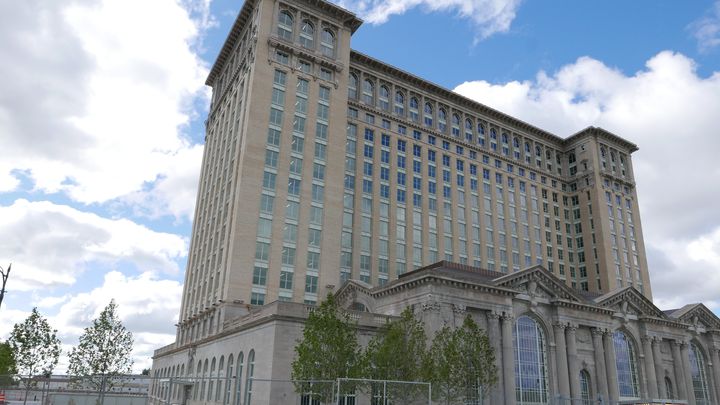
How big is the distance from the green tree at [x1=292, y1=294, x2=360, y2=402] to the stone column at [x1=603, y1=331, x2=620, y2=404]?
33.7 metres

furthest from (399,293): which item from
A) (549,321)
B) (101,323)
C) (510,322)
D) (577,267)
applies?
(577,267)

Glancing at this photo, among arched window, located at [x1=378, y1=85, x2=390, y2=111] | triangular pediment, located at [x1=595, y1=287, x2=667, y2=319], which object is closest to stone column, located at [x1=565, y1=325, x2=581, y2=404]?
triangular pediment, located at [x1=595, y1=287, x2=667, y2=319]

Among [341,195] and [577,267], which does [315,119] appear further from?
[577,267]

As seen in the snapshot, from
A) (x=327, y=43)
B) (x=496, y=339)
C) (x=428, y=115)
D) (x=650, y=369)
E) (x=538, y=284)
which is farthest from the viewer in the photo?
(x=428, y=115)

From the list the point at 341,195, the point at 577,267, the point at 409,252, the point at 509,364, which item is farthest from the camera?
the point at 577,267

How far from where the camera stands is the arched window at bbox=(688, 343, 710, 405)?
6531 cm

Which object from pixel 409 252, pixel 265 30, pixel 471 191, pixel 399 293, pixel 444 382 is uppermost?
pixel 265 30

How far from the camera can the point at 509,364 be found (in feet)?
158

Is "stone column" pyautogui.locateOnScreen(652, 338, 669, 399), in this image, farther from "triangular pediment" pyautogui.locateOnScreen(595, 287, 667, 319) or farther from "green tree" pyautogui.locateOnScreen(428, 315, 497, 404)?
"green tree" pyautogui.locateOnScreen(428, 315, 497, 404)

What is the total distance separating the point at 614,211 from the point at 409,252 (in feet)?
161

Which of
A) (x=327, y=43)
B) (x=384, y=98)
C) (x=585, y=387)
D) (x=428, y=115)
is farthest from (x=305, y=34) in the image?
(x=585, y=387)

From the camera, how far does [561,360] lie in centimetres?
5247

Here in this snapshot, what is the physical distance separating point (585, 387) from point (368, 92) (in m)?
50.3

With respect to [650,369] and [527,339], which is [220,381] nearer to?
[527,339]
